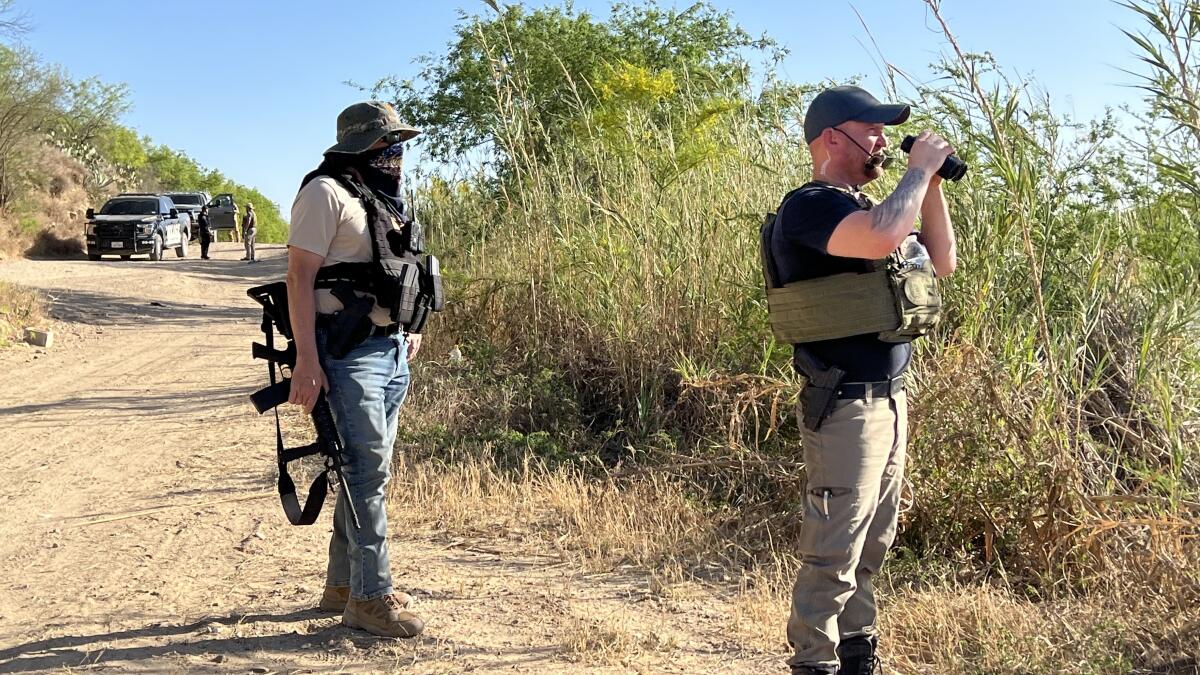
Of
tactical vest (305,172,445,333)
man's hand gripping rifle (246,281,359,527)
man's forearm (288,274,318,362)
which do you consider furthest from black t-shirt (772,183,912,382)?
man's hand gripping rifle (246,281,359,527)

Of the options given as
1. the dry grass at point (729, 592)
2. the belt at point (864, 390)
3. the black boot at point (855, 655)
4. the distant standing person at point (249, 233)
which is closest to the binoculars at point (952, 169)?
the belt at point (864, 390)

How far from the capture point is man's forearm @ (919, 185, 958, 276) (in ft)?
9.80

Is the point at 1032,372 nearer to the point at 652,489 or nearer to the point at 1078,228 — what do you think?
the point at 1078,228

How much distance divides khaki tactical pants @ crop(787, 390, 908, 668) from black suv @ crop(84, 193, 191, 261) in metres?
24.3

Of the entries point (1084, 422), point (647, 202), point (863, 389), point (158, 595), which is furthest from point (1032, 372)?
point (158, 595)

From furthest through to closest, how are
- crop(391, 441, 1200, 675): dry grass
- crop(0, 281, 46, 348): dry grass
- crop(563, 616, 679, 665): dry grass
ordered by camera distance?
crop(0, 281, 46, 348): dry grass → crop(563, 616, 679, 665): dry grass → crop(391, 441, 1200, 675): dry grass

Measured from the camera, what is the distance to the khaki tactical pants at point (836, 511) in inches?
110

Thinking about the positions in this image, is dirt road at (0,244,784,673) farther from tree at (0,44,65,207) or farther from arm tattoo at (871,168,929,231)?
tree at (0,44,65,207)

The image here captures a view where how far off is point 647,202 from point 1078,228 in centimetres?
266

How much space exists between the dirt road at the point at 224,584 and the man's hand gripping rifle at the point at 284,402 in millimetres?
459

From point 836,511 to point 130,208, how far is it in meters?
25.5

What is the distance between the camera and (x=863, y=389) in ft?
9.22

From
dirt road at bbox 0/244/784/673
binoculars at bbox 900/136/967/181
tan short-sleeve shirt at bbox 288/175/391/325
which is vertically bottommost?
dirt road at bbox 0/244/784/673

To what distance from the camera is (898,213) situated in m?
2.55
